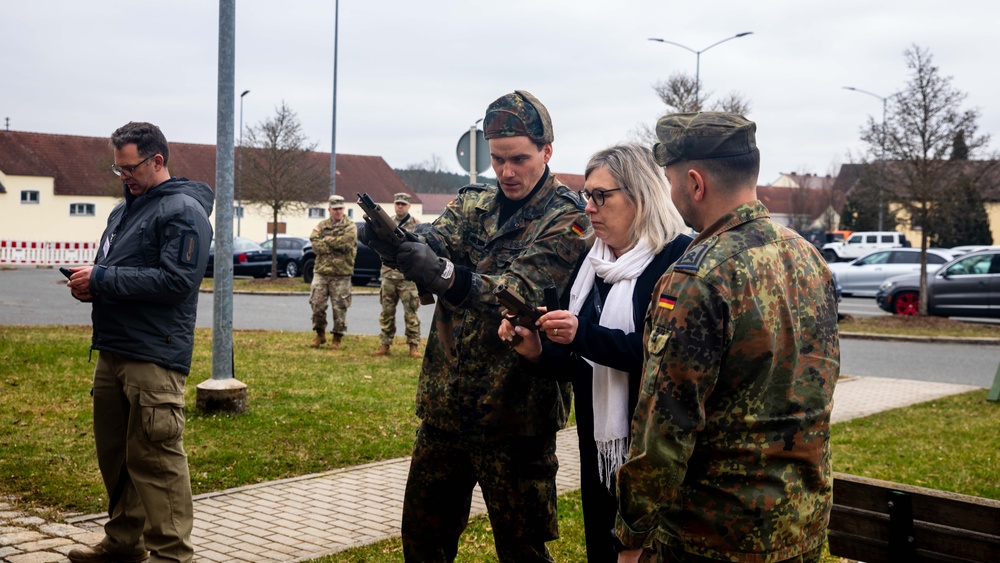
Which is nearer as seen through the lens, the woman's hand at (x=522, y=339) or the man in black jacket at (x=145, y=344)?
the woman's hand at (x=522, y=339)

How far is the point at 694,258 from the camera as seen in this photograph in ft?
7.70

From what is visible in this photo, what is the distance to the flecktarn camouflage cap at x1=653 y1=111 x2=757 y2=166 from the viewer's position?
245 cm

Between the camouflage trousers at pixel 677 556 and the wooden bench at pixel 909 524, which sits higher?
the camouflage trousers at pixel 677 556

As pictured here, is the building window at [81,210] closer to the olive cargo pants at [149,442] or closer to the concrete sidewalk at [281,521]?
the concrete sidewalk at [281,521]

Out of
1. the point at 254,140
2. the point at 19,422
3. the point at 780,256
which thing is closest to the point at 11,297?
the point at 254,140

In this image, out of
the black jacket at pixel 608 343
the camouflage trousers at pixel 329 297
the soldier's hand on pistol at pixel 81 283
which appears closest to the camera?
the black jacket at pixel 608 343

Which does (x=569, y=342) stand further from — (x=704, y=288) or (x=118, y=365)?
(x=118, y=365)

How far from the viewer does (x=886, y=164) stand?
21547 millimetres

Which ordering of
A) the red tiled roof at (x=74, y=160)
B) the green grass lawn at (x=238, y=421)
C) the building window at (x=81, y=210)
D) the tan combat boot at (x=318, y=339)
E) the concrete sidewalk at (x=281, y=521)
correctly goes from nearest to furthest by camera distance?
1. the concrete sidewalk at (x=281, y=521)
2. the green grass lawn at (x=238, y=421)
3. the tan combat boot at (x=318, y=339)
4. the red tiled roof at (x=74, y=160)
5. the building window at (x=81, y=210)

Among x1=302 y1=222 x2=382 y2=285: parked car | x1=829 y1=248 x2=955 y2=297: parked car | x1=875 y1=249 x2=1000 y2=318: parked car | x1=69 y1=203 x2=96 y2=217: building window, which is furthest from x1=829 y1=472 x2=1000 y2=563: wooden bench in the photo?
x1=69 y1=203 x2=96 y2=217: building window

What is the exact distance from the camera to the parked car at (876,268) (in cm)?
2792

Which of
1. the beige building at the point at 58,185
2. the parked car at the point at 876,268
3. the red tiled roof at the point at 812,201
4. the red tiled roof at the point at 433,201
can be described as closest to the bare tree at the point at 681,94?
the parked car at the point at 876,268

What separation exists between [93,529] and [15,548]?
425mm

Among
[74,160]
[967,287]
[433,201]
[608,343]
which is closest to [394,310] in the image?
[608,343]
